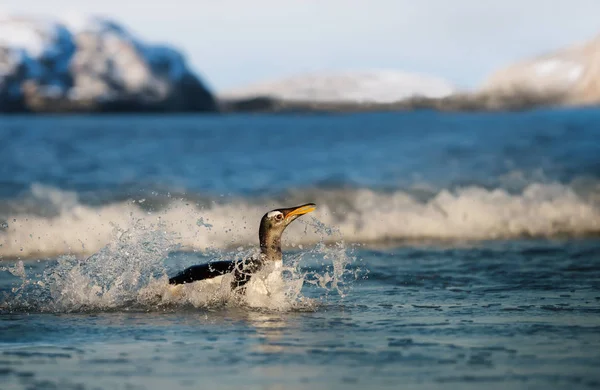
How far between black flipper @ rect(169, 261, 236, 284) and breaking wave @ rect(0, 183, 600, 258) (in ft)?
14.9

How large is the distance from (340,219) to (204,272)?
344 inches

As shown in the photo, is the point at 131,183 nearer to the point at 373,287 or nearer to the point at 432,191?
the point at 432,191

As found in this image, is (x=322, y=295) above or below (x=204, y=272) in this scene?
below

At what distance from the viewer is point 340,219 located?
62.7 feet

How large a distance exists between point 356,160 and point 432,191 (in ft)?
52.5

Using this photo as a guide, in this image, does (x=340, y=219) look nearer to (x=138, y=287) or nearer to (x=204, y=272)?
(x=138, y=287)

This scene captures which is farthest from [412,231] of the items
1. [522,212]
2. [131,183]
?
[131,183]

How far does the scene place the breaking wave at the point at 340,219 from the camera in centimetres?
1655

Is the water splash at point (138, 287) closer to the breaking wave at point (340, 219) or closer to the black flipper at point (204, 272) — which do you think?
the black flipper at point (204, 272)

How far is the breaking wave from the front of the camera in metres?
16.5

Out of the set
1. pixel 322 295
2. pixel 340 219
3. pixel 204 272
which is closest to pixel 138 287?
pixel 204 272

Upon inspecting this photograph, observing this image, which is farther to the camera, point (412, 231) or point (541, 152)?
→ point (541, 152)

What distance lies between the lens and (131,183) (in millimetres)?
28312

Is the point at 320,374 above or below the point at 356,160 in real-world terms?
below
